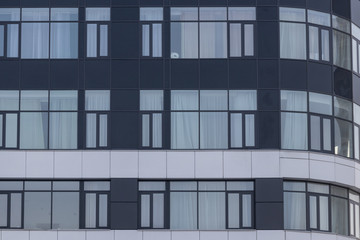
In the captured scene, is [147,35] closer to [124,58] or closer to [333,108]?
[124,58]

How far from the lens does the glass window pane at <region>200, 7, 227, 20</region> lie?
60.6 m

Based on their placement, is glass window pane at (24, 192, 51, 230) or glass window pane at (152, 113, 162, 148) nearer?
glass window pane at (24, 192, 51, 230)

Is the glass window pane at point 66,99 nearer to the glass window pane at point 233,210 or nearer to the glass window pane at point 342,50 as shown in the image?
the glass window pane at point 233,210

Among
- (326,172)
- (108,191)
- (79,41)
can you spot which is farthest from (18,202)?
(326,172)

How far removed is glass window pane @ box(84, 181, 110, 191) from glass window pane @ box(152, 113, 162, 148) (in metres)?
2.75

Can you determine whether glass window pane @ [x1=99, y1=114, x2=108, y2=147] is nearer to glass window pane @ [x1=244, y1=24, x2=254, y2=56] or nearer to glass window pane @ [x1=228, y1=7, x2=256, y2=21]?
glass window pane @ [x1=244, y1=24, x2=254, y2=56]

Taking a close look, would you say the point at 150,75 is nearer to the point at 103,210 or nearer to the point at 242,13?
the point at 242,13

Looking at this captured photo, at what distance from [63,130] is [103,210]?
3.98 m

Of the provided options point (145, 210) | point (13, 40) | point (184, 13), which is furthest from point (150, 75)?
point (13, 40)

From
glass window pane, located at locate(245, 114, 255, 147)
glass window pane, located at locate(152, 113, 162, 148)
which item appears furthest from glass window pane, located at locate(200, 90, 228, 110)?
glass window pane, located at locate(152, 113, 162, 148)

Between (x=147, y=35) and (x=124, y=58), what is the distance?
1516mm

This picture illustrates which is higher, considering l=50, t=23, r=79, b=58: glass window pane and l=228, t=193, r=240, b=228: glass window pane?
l=50, t=23, r=79, b=58: glass window pane

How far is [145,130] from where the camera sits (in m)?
59.6

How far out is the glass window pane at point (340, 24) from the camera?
203ft
